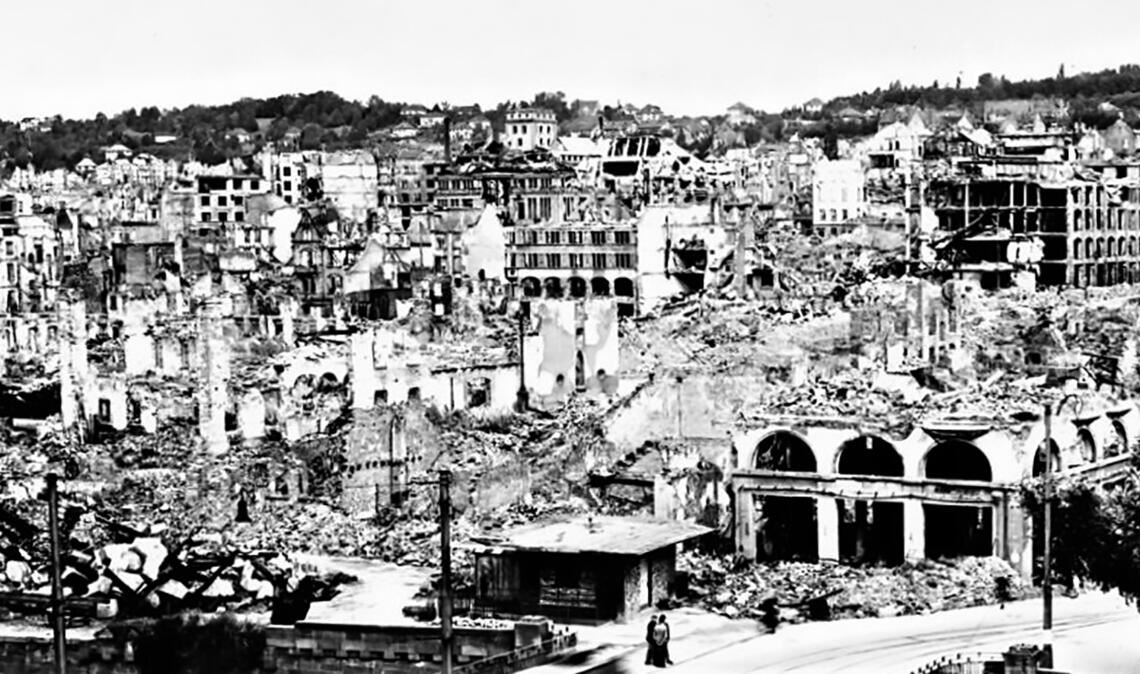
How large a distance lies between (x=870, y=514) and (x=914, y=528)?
2.69 feet

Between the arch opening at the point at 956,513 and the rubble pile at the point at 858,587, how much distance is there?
89 centimetres

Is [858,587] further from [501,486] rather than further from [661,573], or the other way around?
[501,486]

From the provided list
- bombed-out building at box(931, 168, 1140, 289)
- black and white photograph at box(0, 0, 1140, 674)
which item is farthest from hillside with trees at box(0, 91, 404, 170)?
bombed-out building at box(931, 168, 1140, 289)

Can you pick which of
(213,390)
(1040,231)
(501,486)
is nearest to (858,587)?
(501,486)

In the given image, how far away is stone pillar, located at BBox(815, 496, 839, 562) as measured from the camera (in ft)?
88.7

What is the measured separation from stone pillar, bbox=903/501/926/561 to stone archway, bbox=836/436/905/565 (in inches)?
8.5

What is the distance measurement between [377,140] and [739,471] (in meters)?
99.9

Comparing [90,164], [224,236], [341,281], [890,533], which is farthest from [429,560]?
[90,164]

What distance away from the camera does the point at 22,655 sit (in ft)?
81.0

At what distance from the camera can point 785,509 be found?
28.1 meters

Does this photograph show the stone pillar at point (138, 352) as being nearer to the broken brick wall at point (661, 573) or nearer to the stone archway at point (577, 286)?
the stone archway at point (577, 286)

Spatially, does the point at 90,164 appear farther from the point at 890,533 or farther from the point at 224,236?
the point at 890,533

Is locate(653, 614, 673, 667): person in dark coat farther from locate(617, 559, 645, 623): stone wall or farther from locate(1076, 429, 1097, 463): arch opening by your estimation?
locate(1076, 429, 1097, 463): arch opening

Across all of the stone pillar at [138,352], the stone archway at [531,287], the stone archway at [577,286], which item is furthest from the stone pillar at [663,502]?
the stone archway at [531,287]
